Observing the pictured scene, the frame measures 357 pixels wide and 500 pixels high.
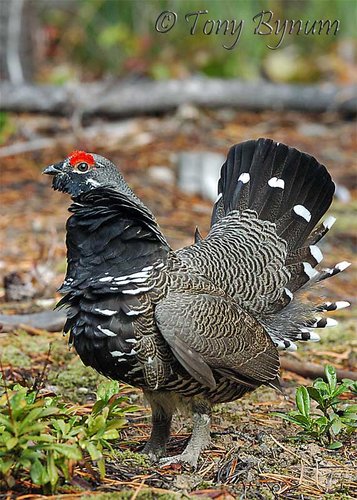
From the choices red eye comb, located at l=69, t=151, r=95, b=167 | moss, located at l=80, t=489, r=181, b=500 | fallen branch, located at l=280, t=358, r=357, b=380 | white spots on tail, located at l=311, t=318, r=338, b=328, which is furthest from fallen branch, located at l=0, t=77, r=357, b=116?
moss, located at l=80, t=489, r=181, b=500

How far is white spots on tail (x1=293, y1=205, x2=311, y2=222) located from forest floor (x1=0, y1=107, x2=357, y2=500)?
3.35 ft

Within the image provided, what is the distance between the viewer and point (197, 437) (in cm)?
390

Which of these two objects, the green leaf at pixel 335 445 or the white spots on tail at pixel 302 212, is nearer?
the green leaf at pixel 335 445

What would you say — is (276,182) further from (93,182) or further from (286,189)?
(93,182)

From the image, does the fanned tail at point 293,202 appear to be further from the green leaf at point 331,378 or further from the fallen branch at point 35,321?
the fallen branch at point 35,321

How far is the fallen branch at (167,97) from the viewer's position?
9023 mm

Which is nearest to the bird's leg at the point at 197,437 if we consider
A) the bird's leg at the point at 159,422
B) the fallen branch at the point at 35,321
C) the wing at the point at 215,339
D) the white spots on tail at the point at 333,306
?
the bird's leg at the point at 159,422

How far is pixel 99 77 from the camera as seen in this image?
12.2 meters

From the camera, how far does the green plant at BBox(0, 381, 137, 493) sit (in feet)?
9.91

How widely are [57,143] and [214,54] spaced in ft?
11.5

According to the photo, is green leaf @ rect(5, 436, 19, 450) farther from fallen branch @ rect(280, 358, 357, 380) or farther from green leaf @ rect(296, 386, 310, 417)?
fallen branch @ rect(280, 358, 357, 380)

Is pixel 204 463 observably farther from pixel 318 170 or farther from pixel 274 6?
pixel 274 6

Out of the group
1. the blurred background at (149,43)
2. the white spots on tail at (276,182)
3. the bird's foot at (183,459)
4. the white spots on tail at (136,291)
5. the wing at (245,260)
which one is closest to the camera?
the white spots on tail at (136,291)

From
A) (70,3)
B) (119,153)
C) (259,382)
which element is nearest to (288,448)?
(259,382)
